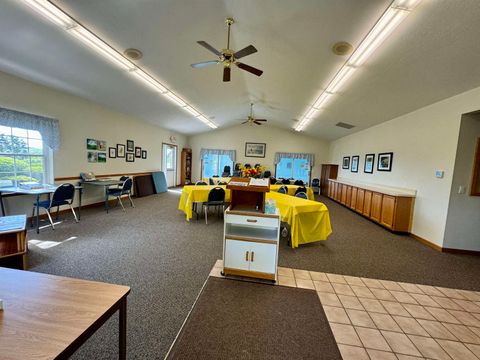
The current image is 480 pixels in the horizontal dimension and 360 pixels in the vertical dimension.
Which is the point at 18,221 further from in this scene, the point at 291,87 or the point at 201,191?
the point at 291,87

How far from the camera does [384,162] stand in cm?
549

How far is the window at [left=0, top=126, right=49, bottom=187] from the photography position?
3690mm

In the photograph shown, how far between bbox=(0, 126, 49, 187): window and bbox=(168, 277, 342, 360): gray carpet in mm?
4328

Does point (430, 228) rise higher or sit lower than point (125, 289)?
lower

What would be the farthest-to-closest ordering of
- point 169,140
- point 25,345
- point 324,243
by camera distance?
1. point 169,140
2. point 324,243
3. point 25,345

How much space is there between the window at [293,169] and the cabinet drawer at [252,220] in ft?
28.0

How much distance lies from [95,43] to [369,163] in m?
7.09

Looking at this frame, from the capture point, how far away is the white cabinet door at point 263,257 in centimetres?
236

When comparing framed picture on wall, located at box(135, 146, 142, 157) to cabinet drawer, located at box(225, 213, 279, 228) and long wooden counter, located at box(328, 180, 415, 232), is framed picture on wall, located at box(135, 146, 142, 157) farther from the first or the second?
long wooden counter, located at box(328, 180, 415, 232)

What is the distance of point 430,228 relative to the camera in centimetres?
386

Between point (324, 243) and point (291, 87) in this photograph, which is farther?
point (291, 87)

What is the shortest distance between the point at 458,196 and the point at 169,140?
932cm

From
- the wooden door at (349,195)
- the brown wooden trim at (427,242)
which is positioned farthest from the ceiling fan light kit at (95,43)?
the brown wooden trim at (427,242)

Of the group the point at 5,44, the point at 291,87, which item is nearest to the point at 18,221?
the point at 5,44
